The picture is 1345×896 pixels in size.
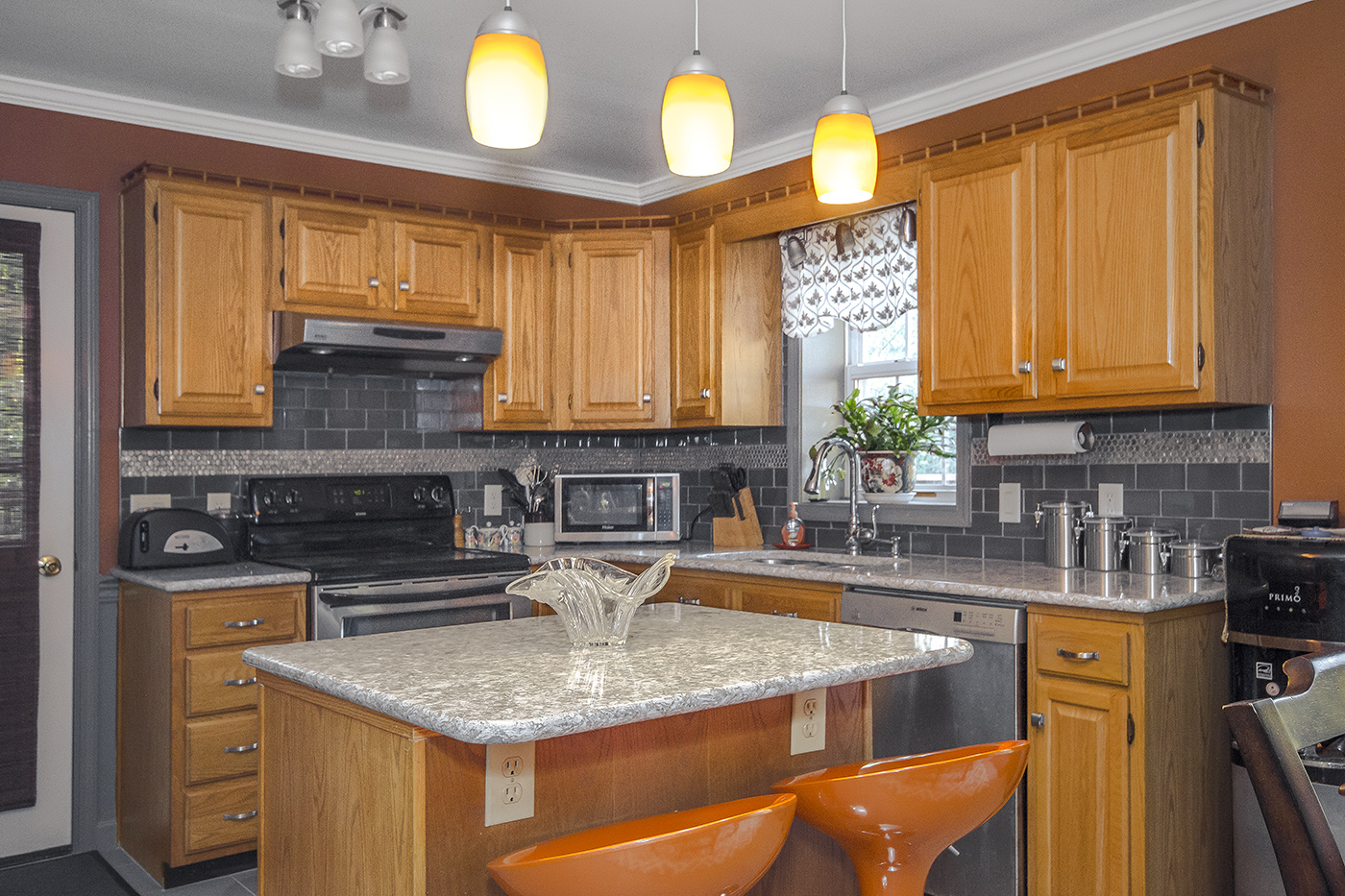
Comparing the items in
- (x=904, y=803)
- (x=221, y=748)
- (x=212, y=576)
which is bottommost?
(x=221, y=748)

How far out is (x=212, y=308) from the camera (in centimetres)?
366

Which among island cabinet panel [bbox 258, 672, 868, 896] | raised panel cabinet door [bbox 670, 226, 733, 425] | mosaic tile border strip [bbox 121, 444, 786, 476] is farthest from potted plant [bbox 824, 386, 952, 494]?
island cabinet panel [bbox 258, 672, 868, 896]

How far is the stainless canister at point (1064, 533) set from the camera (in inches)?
128

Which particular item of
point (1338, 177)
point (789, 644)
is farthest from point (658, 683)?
point (1338, 177)

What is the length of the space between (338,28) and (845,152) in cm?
121

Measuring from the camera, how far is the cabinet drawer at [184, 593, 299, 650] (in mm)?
3277

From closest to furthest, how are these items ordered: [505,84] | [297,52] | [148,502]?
[505,84] → [297,52] → [148,502]

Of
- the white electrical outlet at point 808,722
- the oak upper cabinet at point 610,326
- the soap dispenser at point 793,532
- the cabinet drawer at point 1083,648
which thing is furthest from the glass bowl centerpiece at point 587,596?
the oak upper cabinet at point 610,326

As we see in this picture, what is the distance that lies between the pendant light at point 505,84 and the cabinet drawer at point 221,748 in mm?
2376

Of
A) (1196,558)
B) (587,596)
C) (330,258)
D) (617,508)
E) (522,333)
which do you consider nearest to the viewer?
(587,596)

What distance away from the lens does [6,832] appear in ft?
11.6

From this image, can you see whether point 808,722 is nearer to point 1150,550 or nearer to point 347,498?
point 1150,550

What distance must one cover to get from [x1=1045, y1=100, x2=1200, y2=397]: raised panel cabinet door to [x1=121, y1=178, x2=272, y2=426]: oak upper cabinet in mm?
2617

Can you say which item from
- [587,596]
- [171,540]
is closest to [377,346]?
[171,540]
